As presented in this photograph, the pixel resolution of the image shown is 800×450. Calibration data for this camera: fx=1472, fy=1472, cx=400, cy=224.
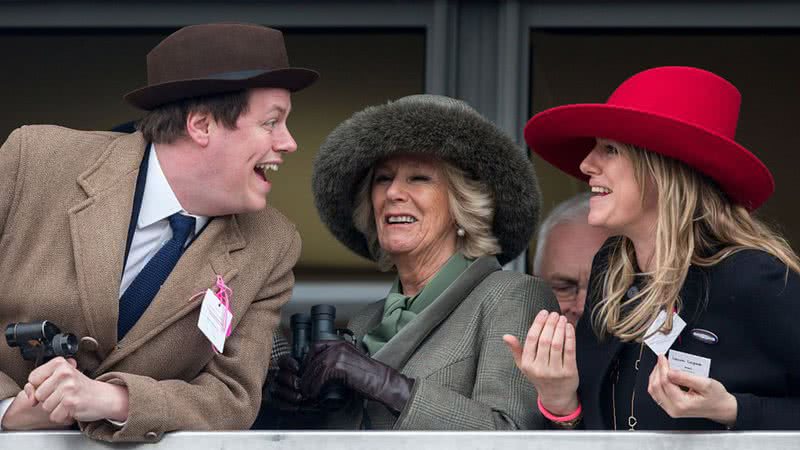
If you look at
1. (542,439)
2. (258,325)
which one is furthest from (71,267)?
(542,439)

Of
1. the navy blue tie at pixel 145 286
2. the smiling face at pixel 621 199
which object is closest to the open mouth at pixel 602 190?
the smiling face at pixel 621 199

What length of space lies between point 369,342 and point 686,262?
901 millimetres

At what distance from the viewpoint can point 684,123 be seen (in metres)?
3.10

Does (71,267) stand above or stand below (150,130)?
below

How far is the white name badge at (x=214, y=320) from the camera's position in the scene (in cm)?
307

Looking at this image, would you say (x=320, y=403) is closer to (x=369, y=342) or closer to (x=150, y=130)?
(x=369, y=342)

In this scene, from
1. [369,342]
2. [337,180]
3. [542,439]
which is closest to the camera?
[542,439]

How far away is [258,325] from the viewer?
3.30 metres

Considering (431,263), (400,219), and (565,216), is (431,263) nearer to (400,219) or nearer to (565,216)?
(400,219)

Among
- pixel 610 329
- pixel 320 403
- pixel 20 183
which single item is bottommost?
pixel 320 403

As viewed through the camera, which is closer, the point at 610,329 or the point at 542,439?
the point at 542,439

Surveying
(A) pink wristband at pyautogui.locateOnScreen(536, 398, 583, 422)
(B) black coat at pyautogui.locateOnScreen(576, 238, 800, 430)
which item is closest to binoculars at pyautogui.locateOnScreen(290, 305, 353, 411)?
(A) pink wristband at pyautogui.locateOnScreen(536, 398, 583, 422)

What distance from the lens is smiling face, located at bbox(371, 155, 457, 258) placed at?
379cm

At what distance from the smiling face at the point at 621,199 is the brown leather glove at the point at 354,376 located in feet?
1.87
